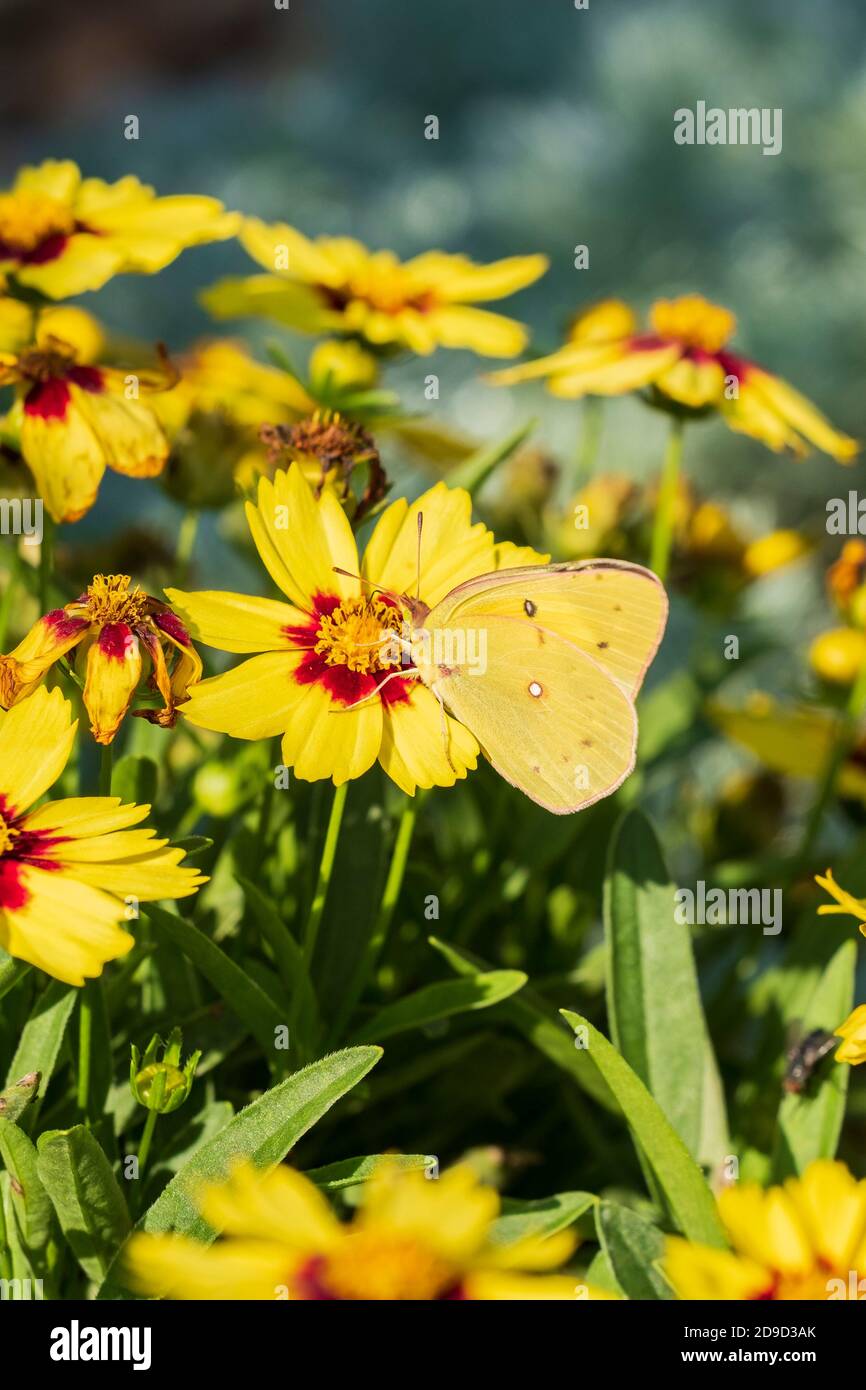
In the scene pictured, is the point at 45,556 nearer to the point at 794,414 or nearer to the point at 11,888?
the point at 11,888

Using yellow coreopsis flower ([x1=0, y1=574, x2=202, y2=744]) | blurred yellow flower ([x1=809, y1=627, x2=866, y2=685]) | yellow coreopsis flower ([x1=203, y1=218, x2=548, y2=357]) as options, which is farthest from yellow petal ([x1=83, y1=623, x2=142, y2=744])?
blurred yellow flower ([x1=809, y1=627, x2=866, y2=685])

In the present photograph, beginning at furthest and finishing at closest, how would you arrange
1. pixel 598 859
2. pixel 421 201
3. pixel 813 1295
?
pixel 421 201 < pixel 598 859 < pixel 813 1295

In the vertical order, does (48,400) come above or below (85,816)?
above

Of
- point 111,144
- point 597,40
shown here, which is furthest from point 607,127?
point 111,144

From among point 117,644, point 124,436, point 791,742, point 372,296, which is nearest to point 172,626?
point 117,644

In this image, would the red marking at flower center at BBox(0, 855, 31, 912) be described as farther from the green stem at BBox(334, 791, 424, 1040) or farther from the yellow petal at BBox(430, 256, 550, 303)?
the yellow petal at BBox(430, 256, 550, 303)
